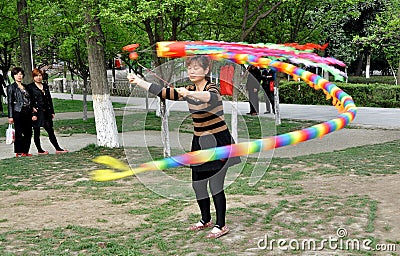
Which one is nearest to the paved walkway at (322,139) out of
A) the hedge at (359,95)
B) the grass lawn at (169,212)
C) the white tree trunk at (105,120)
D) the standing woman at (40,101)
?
the white tree trunk at (105,120)

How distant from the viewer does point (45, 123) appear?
10.9 meters

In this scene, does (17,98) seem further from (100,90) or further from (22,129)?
(100,90)

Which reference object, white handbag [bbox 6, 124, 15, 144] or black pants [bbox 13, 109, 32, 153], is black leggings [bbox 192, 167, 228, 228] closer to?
black pants [bbox 13, 109, 32, 153]

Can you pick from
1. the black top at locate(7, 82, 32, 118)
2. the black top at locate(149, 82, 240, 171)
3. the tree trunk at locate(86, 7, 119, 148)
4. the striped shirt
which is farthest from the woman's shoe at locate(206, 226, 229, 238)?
the tree trunk at locate(86, 7, 119, 148)

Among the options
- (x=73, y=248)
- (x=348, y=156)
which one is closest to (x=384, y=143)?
(x=348, y=156)

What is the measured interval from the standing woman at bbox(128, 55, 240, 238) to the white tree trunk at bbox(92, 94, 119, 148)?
6633 millimetres

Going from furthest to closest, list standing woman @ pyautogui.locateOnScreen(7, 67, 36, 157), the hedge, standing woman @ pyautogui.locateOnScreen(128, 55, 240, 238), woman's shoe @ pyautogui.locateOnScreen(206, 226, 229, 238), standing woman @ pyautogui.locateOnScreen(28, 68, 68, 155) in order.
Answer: the hedge
standing woman @ pyautogui.locateOnScreen(28, 68, 68, 155)
standing woman @ pyautogui.locateOnScreen(7, 67, 36, 157)
woman's shoe @ pyautogui.locateOnScreen(206, 226, 229, 238)
standing woman @ pyautogui.locateOnScreen(128, 55, 240, 238)

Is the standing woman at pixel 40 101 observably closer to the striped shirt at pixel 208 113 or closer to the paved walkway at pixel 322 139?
the paved walkway at pixel 322 139

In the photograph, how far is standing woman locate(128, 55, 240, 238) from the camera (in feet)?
16.9

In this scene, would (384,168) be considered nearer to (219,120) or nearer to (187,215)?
(187,215)

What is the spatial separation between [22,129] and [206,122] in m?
6.69

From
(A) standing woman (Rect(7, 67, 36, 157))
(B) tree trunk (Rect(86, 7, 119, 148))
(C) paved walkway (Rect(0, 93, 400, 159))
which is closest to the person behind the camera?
(A) standing woman (Rect(7, 67, 36, 157))

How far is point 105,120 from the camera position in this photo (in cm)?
1191

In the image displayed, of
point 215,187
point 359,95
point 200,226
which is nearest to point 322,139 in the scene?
point 200,226
